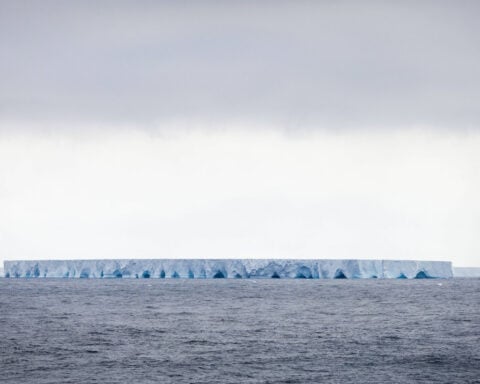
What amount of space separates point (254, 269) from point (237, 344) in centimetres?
4437

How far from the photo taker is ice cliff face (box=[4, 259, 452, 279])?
6956 cm

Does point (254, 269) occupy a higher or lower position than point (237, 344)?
higher

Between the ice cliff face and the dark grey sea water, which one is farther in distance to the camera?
the ice cliff face

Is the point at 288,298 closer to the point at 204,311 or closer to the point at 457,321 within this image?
the point at 204,311

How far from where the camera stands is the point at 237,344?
27.0 metres

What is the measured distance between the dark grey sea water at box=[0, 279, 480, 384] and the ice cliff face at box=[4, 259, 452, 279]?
79.8ft

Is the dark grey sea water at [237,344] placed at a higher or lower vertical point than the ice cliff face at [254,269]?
lower

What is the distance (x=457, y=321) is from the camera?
36438mm

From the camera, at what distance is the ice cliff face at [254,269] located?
69562 millimetres

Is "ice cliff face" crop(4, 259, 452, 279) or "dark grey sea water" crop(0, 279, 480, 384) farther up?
"ice cliff face" crop(4, 259, 452, 279)

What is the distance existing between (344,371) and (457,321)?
1597 cm

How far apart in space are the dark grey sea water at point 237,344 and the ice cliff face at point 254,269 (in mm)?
24315

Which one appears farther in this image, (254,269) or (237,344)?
(254,269)

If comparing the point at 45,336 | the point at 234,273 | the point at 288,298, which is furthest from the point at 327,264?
the point at 45,336
